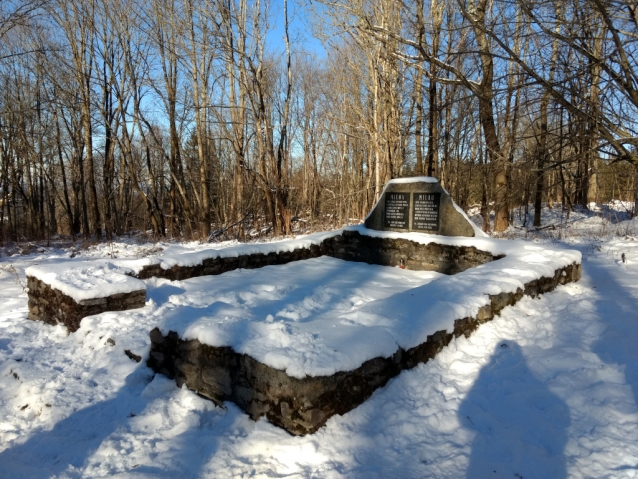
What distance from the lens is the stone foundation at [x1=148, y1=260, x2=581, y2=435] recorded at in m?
2.64

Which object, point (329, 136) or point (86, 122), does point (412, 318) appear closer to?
point (86, 122)

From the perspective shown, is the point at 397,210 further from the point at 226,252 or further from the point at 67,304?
the point at 67,304

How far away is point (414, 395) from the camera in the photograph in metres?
3.06

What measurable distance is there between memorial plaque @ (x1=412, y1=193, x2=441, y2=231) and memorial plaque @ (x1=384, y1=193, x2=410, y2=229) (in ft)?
0.64

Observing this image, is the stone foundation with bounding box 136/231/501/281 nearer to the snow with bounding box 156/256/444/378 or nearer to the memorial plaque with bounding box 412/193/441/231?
the snow with bounding box 156/256/444/378

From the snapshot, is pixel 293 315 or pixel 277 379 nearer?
pixel 277 379

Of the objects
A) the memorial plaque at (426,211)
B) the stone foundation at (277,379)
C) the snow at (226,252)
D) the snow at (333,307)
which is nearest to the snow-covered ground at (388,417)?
the stone foundation at (277,379)

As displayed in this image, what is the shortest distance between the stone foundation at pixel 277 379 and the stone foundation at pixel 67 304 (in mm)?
1612

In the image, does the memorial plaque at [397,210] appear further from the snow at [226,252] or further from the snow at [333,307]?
the snow at [226,252]

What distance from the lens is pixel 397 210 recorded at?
891 cm

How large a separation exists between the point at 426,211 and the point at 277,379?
21.3ft

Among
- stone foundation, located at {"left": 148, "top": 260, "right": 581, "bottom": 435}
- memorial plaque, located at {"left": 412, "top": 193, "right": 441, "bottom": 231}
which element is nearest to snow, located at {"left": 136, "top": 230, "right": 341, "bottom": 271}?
memorial plaque, located at {"left": 412, "top": 193, "right": 441, "bottom": 231}

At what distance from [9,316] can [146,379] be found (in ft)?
11.5

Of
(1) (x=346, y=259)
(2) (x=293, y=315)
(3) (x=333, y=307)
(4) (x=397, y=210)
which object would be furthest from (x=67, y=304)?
(4) (x=397, y=210)
